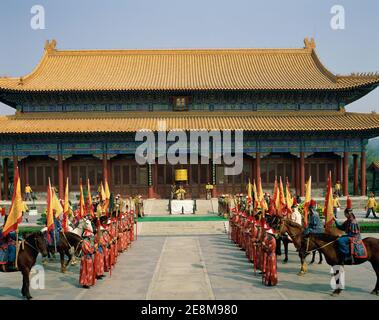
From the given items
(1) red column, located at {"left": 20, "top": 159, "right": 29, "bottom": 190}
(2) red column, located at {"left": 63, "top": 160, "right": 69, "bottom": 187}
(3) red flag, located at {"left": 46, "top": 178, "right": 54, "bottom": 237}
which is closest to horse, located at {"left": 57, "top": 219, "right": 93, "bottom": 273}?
(3) red flag, located at {"left": 46, "top": 178, "right": 54, "bottom": 237}

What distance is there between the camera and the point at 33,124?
31.1 metres

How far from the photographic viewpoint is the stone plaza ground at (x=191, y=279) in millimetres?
10891

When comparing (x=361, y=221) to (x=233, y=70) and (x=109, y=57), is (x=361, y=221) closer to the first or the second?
(x=233, y=70)

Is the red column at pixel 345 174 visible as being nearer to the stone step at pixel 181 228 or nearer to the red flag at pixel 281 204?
the stone step at pixel 181 228

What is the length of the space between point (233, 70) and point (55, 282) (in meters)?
26.1

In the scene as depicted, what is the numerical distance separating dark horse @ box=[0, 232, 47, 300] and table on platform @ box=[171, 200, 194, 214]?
52.1ft

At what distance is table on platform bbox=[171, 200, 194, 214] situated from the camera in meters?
26.8

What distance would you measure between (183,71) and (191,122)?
590 cm

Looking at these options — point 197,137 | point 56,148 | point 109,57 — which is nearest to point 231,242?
point 197,137

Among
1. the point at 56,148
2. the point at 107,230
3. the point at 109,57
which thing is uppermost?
the point at 109,57

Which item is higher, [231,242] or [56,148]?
[56,148]

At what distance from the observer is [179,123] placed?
3084 centimetres

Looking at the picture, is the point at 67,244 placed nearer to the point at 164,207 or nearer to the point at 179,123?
the point at 164,207
